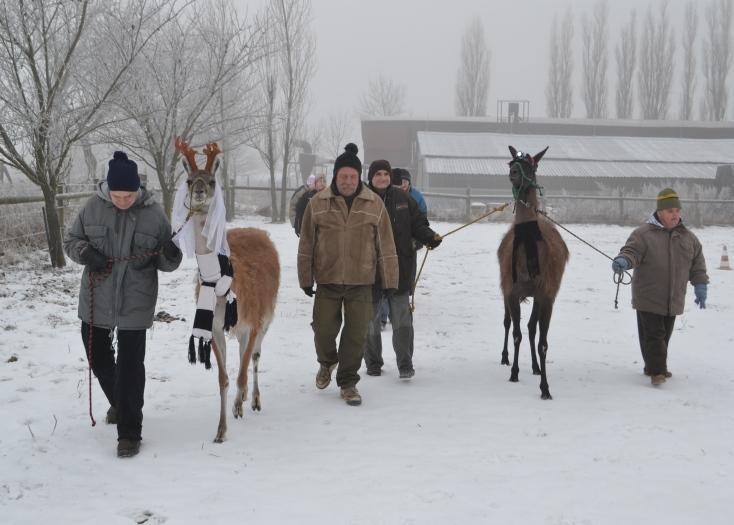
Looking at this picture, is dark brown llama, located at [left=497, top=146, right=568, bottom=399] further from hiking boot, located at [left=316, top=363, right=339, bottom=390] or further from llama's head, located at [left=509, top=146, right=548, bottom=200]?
hiking boot, located at [left=316, top=363, right=339, bottom=390]

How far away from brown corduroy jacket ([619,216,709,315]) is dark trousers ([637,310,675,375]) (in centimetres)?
10

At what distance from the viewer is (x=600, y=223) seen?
69.8 ft

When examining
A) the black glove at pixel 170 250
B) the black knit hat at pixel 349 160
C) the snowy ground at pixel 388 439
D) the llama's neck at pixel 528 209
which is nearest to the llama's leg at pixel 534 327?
the snowy ground at pixel 388 439

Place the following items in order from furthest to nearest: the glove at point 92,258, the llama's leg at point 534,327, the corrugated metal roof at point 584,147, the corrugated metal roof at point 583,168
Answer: the corrugated metal roof at point 584,147, the corrugated metal roof at point 583,168, the llama's leg at point 534,327, the glove at point 92,258

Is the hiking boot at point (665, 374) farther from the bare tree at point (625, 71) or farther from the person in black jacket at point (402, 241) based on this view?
the bare tree at point (625, 71)

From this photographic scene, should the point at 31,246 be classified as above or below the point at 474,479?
above

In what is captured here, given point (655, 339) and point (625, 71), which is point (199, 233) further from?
point (625, 71)

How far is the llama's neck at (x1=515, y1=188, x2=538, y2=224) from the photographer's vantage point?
5.40m

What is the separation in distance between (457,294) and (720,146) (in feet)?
104

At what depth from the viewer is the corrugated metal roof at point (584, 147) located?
3216 cm

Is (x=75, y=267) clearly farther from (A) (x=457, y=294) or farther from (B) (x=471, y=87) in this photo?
(B) (x=471, y=87)

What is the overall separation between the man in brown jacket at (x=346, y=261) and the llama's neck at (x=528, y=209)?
50.9 inches

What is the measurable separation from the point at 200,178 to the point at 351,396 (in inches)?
82.8

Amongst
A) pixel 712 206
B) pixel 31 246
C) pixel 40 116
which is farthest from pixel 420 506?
pixel 712 206
